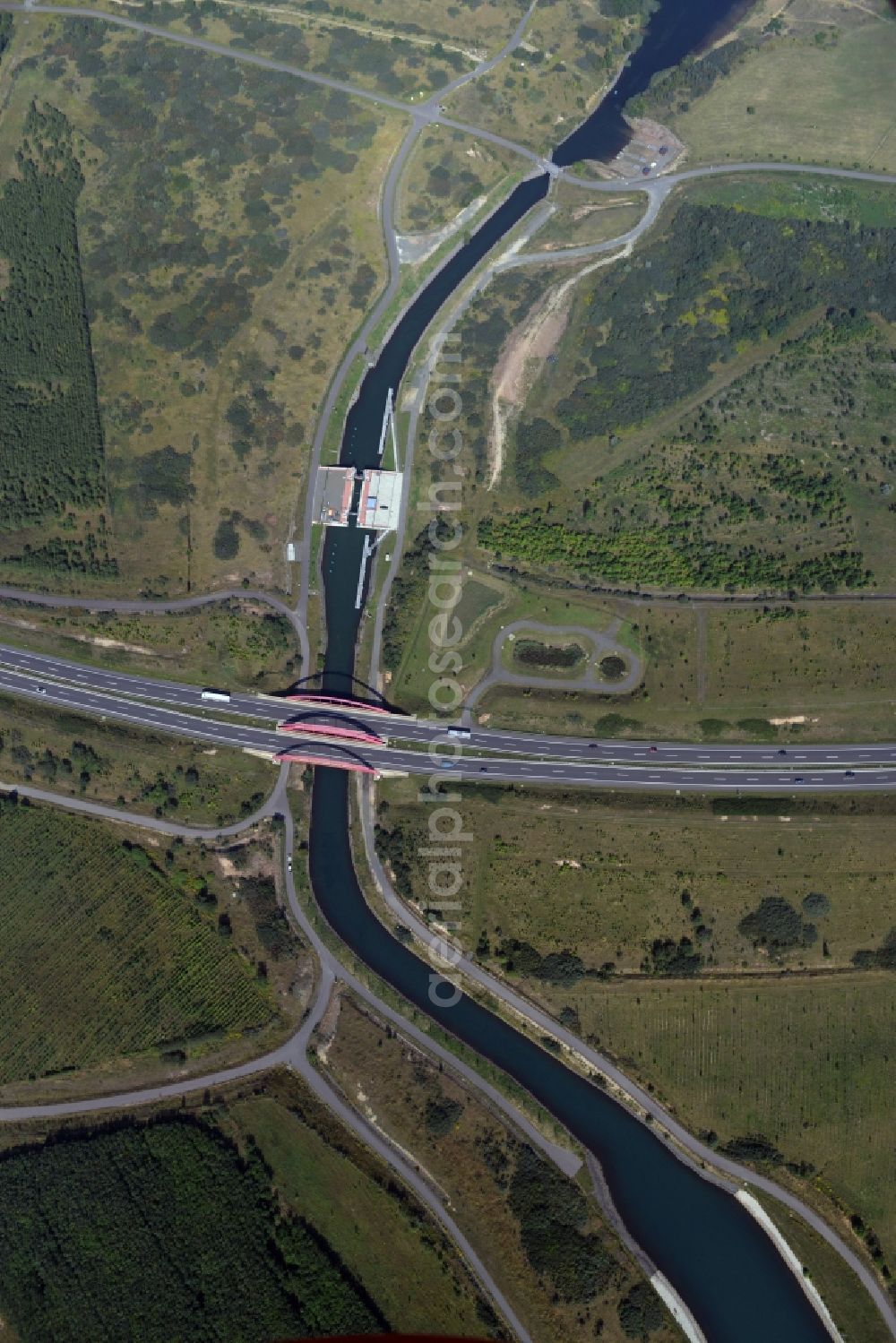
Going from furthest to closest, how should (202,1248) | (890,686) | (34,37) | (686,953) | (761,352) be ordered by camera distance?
1. (34,37)
2. (761,352)
3. (890,686)
4. (686,953)
5. (202,1248)

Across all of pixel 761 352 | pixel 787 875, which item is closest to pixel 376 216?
pixel 761 352

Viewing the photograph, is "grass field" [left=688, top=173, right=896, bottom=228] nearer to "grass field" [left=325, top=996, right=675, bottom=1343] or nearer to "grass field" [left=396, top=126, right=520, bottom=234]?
"grass field" [left=396, top=126, right=520, bottom=234]

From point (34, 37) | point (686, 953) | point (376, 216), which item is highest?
point (34, 37)

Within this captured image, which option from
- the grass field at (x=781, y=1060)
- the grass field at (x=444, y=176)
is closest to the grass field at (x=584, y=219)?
the grass field at (x=444, y=176)

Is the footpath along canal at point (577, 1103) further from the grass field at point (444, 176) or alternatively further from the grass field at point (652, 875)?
the grass field at point (444, 176)

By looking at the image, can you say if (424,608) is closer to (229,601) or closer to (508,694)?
(508,694)

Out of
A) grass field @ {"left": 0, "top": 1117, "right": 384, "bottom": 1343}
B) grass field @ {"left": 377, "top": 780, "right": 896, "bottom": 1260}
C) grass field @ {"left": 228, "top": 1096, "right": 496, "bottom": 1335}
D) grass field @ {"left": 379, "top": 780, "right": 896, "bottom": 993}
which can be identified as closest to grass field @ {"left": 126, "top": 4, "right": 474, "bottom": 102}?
grass field @ {"left": 377, "top": 780, "right": 896, "bottom": 1260}

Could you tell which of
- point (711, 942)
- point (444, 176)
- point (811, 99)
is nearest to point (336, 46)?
point (444, 176)

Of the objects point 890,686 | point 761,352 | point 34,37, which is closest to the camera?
point 890,686
